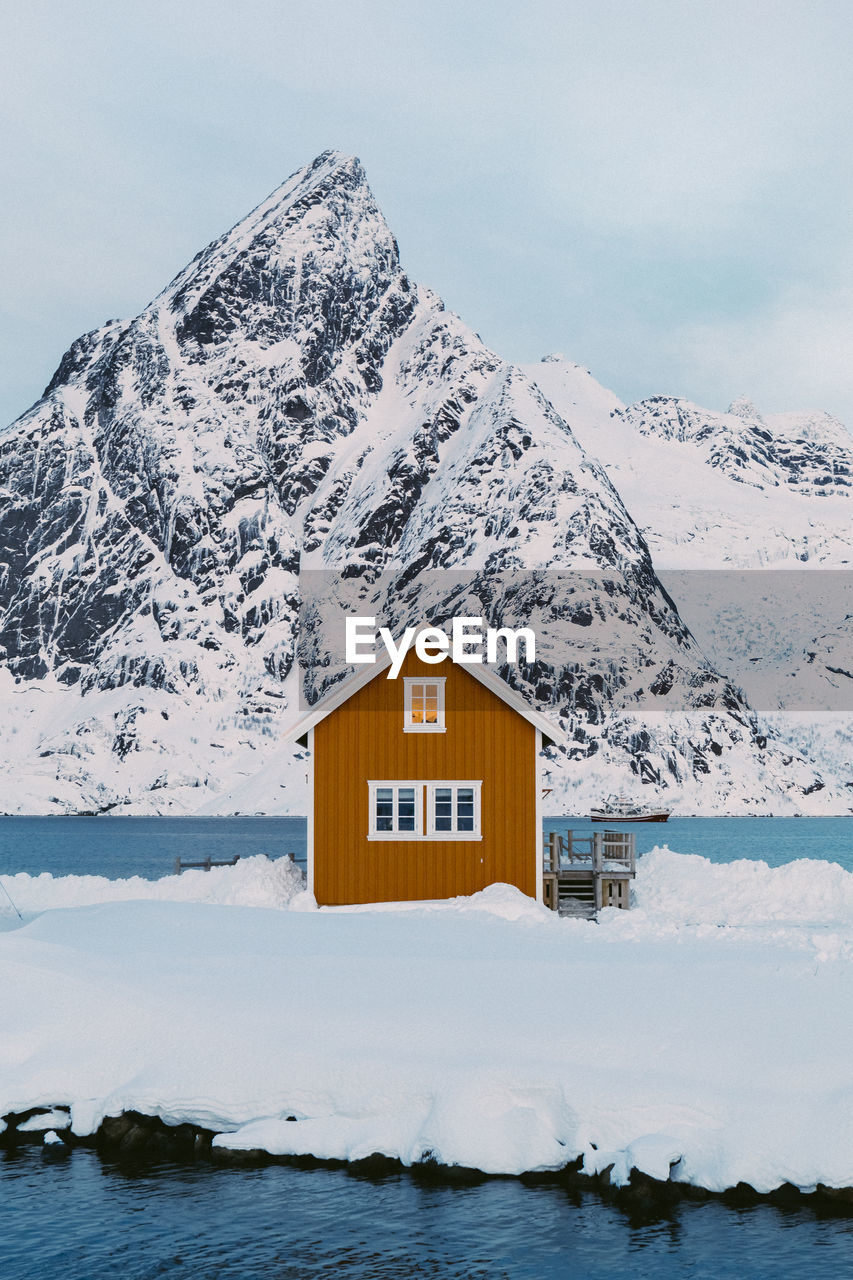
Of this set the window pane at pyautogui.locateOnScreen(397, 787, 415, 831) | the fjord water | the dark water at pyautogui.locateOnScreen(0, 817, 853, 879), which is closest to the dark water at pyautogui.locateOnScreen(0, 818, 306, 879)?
the dark water at pyautogui.locateOnScreen(0, 817, 853, 879)

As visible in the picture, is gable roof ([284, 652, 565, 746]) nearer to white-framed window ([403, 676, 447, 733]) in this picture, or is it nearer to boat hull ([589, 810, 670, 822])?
white-framed window ([403, 676, 447, 733])

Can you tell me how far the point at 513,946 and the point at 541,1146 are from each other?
11728 millimetres

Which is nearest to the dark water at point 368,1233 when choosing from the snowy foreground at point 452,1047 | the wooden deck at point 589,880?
the snowy foreground at point 452,1047

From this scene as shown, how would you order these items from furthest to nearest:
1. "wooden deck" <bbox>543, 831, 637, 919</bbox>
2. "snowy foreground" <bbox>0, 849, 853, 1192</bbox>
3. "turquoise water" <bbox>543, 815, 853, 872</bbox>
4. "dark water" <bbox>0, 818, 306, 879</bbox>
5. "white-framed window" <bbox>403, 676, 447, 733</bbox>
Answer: "turquoise water" <bbox>543, 815, 853, 872</bbox> < "dark water" <bbox>0, 818, 306, 879</bbox> < "wooden deck" <bbox>543, 831, 637, 919</bbox> < "white-framed window" <bbox>403, 676, 447, 733</bbox> < "snowy foreground" <bbox>0, 849, 853, 1192</bbox>

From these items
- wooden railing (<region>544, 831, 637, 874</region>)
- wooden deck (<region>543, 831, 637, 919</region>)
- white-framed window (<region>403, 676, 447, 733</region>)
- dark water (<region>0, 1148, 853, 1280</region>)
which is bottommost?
dark water (<region>0, 1148, 853, 1280</region>)

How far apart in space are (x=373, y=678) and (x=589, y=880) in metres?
10.8

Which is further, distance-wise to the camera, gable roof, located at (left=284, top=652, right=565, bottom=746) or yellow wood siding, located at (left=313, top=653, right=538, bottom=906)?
gable roof, located at (left=284, top=652, right=565, bottom=746)

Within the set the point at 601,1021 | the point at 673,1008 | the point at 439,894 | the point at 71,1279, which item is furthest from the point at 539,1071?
the point at 439,894

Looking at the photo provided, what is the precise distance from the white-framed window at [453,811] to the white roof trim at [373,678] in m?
2.60

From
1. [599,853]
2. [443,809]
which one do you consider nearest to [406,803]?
[443,809]

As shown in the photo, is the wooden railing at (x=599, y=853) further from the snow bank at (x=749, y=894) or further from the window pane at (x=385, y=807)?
the window pane at (x=385, y=807)

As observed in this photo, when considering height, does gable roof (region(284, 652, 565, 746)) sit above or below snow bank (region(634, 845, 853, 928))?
above

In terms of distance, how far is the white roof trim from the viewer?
127 feet

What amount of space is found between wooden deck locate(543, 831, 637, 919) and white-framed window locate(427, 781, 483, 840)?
4.04m
